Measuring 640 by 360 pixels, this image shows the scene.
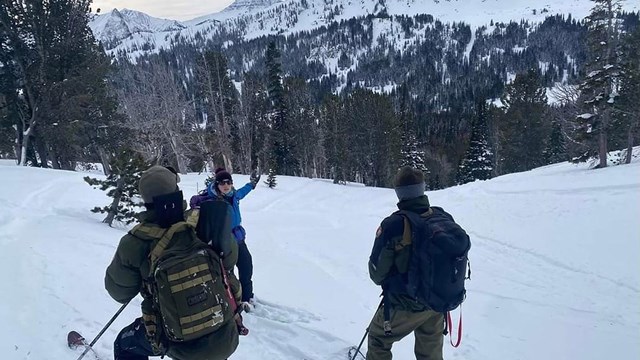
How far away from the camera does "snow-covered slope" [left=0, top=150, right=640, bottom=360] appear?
15.6 feet

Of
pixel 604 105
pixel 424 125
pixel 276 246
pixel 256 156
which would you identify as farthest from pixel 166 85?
pixel 424 125

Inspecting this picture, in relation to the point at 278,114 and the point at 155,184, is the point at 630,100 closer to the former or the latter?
the point at 155,184

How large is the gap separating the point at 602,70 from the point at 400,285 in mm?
22156

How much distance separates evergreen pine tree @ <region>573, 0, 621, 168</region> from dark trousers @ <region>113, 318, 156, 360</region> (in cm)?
2351

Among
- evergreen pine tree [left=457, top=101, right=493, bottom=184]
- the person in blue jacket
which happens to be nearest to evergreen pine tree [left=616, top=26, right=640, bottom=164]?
the person in blue jacket

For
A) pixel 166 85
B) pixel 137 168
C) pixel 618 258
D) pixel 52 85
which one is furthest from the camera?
pixel 166 85

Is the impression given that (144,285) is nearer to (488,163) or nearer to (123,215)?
(123,215)

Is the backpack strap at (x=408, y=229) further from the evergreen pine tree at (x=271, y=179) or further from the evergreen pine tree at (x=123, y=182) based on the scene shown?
the evergreen pine tree at (x=271, y=179)

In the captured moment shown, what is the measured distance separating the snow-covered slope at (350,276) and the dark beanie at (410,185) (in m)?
2.37

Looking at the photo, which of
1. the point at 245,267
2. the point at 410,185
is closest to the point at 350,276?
the point at 245,267

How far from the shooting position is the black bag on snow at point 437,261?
3.01 m

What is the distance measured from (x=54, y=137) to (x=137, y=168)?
45.6ft

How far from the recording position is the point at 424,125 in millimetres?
89875

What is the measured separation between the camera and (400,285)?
10.8 ft
